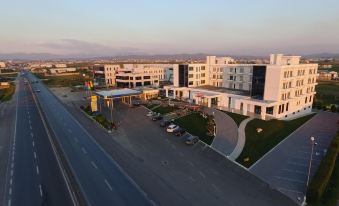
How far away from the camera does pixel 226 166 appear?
36469 millimetres

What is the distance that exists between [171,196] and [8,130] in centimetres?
4640

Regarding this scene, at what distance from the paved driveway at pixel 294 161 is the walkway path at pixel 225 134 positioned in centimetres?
659

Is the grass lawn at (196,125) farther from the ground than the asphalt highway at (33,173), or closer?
farther from the ground

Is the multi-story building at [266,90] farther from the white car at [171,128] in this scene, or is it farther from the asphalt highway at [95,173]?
the asphalt highway at [95,173]

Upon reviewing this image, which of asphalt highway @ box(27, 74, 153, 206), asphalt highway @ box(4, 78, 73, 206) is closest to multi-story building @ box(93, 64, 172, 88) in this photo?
asphalt highway @ box(27, 74, 153, 206)

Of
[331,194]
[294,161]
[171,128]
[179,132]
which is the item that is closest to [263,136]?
[294,161]

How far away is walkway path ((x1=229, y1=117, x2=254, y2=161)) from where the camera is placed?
4019 cm

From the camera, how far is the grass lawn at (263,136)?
39938mm

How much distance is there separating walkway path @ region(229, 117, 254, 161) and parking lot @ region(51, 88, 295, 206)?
2.31m

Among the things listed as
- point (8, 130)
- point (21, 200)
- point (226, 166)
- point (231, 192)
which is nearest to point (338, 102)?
point (226, 166)

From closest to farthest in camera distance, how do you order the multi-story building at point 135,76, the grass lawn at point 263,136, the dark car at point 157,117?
the grass lawn at point 263,136, the dark car at point 157,117, the multi-story building at point 135,76

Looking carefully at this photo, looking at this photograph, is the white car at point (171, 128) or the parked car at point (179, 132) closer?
the parked car at point (179, 132)

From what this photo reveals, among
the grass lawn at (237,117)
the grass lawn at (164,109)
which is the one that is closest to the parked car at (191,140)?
the grass lawn at (237,117)

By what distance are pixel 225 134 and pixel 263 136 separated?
24.6 feet
